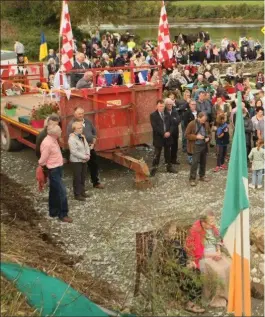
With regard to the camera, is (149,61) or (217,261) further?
(149,61)

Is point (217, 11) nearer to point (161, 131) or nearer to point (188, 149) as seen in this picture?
point (188, 149)

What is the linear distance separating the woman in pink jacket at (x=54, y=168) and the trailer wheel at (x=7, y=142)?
166 inches

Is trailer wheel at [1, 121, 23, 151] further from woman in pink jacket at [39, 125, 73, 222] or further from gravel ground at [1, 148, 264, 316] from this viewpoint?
woman in pink jacket at [39, 125, 73, 222]

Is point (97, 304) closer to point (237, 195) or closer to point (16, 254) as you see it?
point (16, 254)

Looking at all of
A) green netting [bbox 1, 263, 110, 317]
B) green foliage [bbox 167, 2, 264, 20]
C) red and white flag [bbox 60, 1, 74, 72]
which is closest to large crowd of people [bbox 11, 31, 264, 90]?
red and white flag [bbox 60, 1, 74, 72]

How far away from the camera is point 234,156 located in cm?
543

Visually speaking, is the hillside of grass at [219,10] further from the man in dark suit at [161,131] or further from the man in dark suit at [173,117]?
the man in dark suit at [161,131]

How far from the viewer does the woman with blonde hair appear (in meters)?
A: 9.71

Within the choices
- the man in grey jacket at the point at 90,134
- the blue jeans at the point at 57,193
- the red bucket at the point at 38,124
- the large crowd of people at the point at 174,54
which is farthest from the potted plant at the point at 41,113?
the large crowd of people at the point at 174,54

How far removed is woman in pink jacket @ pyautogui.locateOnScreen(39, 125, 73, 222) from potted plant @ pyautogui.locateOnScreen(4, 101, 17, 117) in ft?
13.8

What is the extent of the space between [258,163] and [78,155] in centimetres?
335

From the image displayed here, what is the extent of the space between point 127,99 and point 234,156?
611 centimetres

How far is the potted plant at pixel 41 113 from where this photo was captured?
11.5 meters

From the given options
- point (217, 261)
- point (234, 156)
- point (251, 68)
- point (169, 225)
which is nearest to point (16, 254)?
point (169, 225)
